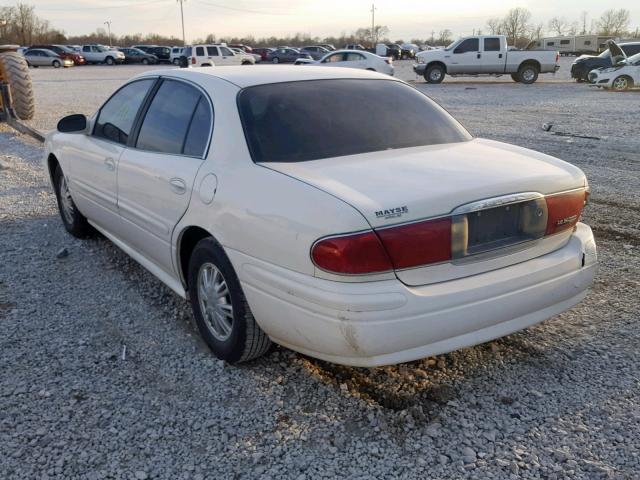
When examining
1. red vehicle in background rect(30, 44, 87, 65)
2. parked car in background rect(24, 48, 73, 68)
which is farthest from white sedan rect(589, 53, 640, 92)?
red vehicle in background rect(30, 44, 87, 65)

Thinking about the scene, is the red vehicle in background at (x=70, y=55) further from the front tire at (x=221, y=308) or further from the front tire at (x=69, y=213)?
the front tire at (x=221, y=308)

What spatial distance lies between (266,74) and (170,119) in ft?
2.17

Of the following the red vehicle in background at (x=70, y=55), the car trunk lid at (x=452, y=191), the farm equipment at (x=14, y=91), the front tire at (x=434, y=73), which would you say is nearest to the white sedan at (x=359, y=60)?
the front tire at (x=434, y=73)

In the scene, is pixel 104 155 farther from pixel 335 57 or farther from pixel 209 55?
pixel 209 55

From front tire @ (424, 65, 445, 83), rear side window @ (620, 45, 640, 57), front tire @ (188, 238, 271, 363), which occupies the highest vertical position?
rear side window @ (620, 45, 640, 57)

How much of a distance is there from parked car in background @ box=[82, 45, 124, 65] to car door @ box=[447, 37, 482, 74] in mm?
33365

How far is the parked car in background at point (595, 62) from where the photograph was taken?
2334 centimetres

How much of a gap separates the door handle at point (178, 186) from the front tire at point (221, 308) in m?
0.32

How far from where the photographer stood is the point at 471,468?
2.43 metres

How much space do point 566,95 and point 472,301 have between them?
18642mm

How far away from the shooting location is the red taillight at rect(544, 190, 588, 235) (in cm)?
290

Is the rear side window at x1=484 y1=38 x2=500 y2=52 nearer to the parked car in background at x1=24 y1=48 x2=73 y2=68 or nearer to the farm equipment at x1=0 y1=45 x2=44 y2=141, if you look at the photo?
the farm equipment at x1=0 y1=45 x2=44 y2=141

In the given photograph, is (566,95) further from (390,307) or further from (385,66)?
(390,307)

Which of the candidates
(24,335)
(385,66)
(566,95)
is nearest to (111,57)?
(385,66)
